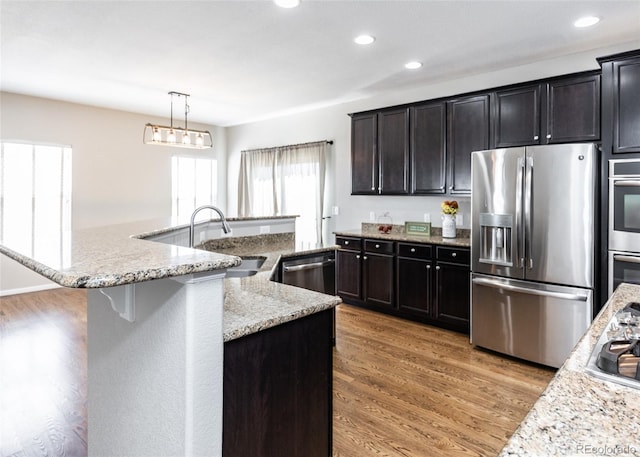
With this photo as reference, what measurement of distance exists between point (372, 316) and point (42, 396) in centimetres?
311

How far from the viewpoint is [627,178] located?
110 inches

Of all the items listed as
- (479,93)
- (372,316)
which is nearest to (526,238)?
(479,93)

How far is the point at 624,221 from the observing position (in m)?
2.81

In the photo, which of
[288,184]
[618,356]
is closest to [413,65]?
[288,184]

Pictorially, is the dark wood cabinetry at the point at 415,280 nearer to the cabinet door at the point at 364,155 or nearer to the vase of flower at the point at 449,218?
the vase of flower at the point at 449,218

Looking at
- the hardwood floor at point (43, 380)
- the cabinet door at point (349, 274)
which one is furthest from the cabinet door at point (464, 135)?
the hardwood floor at point (43, 380)

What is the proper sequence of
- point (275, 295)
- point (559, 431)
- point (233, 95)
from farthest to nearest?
point (233, 95) < point (275, 295) < point (559, 431)

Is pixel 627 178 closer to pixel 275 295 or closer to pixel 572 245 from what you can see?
pixel 572 245

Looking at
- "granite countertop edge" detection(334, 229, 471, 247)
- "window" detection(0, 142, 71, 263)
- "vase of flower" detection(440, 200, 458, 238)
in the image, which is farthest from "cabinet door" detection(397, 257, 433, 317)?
"window" detection(0, 142, 71, 263)

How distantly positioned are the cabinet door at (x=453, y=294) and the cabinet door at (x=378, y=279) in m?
0.59

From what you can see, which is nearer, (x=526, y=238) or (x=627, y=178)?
(x=627, y=178)

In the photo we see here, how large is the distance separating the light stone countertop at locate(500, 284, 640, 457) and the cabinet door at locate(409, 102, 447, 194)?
3.43m

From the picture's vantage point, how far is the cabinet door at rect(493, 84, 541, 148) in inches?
139

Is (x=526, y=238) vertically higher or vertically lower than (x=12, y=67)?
lower
